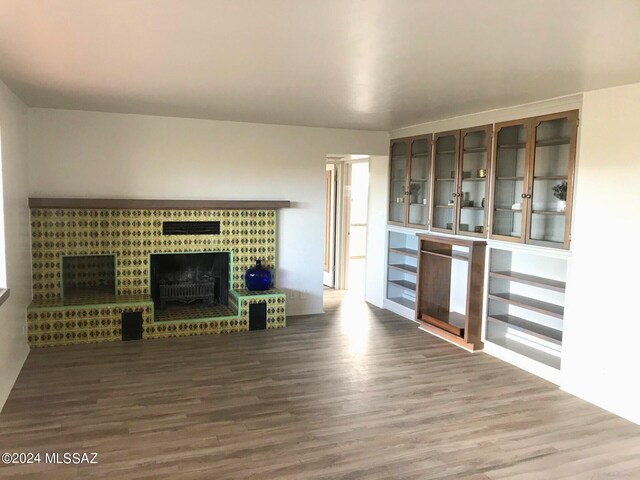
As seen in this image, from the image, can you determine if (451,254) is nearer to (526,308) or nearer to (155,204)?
(526,308)

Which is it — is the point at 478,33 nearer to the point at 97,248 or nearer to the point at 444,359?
the point at 444,359

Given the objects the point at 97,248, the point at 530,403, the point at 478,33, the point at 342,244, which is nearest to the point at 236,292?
the point at 97,248

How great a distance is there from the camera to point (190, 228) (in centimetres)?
608

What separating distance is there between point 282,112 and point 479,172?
213 cm

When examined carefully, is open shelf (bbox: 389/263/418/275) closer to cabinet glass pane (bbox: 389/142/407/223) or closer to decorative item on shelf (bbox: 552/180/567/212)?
cabinet glass pane (bbox: 389/142/407/223)

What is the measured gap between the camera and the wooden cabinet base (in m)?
5.48

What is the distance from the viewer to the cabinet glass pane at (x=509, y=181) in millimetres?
5051

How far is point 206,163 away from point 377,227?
98.9 inches

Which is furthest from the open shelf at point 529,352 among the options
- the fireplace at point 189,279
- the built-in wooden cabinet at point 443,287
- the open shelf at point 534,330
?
the fireplace at point 189,279

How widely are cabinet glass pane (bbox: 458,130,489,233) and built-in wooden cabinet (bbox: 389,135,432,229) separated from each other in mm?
605

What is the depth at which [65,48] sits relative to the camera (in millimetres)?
3092

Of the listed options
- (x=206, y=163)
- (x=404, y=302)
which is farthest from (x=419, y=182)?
(x=206, y=163)

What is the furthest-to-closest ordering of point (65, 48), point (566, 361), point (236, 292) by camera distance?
point (236, 292) < point (566, 361) < point (65, 48)

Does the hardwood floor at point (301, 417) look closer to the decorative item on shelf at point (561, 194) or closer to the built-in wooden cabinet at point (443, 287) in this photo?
the built-in wooden cabinet at point (443, 287)
